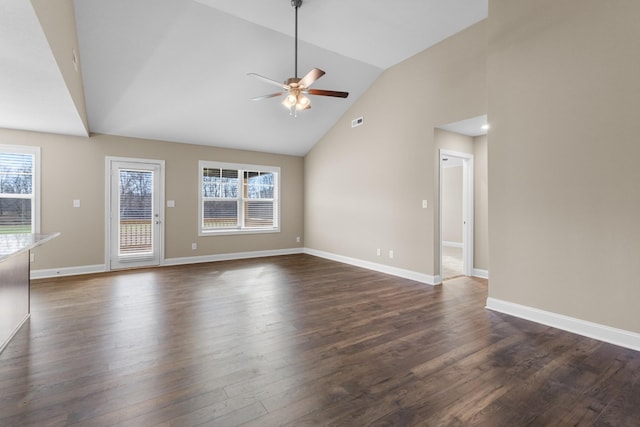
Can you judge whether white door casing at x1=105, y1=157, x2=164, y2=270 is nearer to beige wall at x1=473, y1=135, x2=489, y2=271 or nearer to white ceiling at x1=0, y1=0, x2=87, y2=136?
white ceiling at x1=0, y1=0, x2=87, y2=136

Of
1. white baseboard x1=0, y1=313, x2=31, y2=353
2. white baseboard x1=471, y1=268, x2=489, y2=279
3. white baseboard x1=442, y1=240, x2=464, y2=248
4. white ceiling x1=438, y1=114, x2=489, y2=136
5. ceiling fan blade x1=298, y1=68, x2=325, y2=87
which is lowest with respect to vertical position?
white baseboard x1=0, y1=313, x2=31, y2=353

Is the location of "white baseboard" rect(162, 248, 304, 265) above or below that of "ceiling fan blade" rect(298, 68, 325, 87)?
below

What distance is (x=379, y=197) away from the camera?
5633 mm

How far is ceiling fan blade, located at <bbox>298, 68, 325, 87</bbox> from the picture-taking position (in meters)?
3.10

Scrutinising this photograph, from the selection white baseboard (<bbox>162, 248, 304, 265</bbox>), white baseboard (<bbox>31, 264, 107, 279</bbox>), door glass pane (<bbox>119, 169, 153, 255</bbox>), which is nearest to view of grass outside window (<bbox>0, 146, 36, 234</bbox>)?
white baseboard (<bbox>31, 264, 107, 279</bbox>)

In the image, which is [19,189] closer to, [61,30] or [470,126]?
[61,30]

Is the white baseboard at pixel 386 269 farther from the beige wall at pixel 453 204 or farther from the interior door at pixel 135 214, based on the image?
the beige wall at pixel 453 204

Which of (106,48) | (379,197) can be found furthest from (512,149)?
(106,48)

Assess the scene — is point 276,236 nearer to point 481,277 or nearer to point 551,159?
point 481,277

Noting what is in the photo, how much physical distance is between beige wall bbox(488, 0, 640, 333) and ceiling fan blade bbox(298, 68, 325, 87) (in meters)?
2.06

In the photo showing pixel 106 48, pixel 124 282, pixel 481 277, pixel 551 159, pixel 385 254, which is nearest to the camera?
pixel 551 159

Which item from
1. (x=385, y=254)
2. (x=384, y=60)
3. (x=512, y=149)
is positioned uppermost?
(x=384, y=60)

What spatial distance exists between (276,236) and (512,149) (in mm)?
5491

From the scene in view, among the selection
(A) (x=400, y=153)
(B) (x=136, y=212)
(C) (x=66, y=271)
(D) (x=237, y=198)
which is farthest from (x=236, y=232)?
(A) (x=400, y=153)
